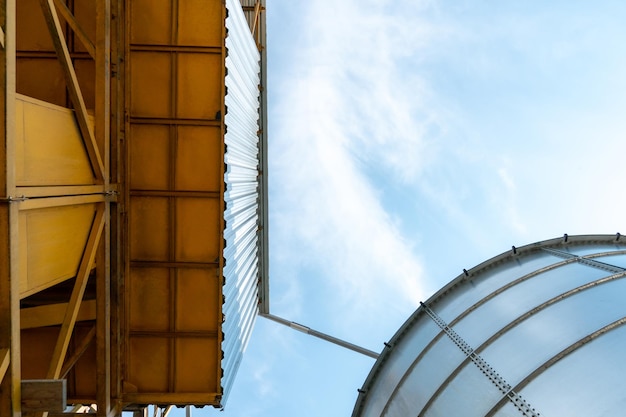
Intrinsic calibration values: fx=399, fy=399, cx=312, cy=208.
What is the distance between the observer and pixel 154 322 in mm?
8742

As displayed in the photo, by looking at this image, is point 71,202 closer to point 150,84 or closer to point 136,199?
point 136,199

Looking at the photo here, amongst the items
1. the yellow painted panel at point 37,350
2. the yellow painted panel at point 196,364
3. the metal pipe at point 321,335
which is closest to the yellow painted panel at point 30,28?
the yellow painted panel at point 37,350

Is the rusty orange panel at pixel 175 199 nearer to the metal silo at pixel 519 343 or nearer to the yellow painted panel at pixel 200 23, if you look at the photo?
the yellow painted panel at pixel 200 23

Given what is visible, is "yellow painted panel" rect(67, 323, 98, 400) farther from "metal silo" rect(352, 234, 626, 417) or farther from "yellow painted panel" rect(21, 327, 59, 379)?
"metal silo" rect(352, 234, 626, 417)

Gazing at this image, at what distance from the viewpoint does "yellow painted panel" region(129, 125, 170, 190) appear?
823 centimetres

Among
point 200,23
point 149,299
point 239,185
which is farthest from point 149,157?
point 239,185

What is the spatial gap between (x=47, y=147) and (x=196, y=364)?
5685mm

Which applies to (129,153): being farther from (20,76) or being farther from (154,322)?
(154,322)

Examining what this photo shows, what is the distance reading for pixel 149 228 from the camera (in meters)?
8.51

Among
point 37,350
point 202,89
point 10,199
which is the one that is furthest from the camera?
point 202,89

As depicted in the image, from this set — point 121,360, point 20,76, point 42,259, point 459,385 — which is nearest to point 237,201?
point 121,360

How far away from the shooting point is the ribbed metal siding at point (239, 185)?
9.91 meters

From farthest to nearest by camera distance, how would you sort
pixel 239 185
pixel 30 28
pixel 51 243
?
pixel 239 185
pixel 30 28
pixel 51 243

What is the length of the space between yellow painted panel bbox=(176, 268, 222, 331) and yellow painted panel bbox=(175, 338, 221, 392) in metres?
0.35
